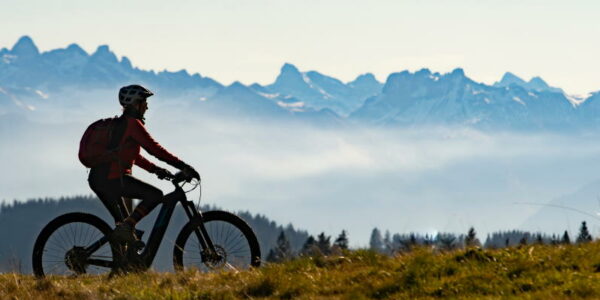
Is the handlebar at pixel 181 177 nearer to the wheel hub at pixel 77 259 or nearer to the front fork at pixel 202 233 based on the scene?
the front fork at pixel 202 233

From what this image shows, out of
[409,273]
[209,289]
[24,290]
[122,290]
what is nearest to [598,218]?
[409,273]

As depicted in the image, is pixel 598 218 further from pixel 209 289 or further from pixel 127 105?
pixel 127 105

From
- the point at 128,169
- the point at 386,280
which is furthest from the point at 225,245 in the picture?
the point at 386,280

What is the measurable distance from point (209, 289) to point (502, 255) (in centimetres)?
381

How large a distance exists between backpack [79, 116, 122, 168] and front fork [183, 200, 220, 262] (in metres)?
1.35

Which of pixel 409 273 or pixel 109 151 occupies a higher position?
pixel 109 151

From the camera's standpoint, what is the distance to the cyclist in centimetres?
1115

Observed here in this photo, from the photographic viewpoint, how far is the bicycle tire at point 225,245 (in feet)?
38.2

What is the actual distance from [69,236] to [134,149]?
1.95 m

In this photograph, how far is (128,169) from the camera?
451 inches

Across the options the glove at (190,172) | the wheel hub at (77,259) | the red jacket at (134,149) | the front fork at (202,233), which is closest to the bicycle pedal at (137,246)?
the front fork at (202,233)

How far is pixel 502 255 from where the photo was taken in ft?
32.9

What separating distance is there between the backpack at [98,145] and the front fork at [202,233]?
1.35m

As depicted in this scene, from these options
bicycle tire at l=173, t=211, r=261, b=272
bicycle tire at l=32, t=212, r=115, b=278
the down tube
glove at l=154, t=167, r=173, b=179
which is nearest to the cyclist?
the down tube
